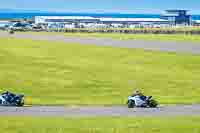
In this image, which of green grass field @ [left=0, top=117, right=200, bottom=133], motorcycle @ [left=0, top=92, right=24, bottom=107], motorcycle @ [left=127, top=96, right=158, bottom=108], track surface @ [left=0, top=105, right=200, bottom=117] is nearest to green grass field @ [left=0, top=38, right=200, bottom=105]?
motorcycle @ [left=0, top=92, right=24, bottom=107]

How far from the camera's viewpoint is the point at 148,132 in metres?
29.5

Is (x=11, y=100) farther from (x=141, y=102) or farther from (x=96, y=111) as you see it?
(x=141, y=102)

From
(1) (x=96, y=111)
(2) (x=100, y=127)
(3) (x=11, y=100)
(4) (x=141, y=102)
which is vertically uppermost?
(3) (x=11, y=100)

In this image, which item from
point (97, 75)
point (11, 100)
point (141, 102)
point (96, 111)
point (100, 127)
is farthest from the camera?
point (97, 75)

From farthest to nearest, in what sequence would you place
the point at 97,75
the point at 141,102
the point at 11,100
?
the point at 97,75 → the point at 11,100 → the point at 141,102

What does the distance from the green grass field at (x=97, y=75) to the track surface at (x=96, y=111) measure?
506 centimetres

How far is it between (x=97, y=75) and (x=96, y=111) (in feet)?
93.4

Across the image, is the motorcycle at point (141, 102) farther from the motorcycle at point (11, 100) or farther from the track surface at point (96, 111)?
the motorcycle at point (11, 100)

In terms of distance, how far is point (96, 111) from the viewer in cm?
4684

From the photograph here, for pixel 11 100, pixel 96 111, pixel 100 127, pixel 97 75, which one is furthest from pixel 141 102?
pixel 97 75

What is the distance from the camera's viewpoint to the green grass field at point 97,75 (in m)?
60.8

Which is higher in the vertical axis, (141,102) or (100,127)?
(141,102)

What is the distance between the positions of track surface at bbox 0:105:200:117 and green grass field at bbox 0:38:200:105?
16.6ft

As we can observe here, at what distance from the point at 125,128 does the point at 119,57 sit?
65302 millimetres
